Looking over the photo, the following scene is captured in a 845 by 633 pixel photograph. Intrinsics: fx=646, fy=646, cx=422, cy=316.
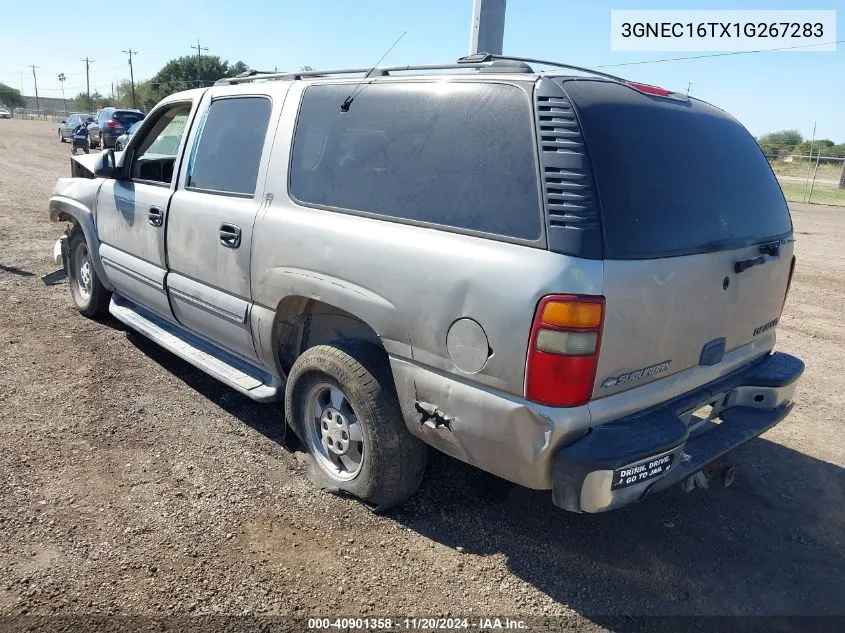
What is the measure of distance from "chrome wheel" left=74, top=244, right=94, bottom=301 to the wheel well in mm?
2931

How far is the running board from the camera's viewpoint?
3.70 metres

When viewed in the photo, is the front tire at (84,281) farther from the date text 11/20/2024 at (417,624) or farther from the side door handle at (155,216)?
the date text 11/20/2024 at (417,624)

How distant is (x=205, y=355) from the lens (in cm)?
416

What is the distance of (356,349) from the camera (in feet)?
10.1

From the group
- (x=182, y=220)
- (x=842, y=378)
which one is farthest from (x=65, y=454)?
(x=842, y=378)

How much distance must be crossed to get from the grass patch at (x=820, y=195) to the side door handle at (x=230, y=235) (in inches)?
982

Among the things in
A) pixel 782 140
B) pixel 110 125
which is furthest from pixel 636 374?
pixel 782 140

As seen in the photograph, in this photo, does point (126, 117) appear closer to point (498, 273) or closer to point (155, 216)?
point (155, 216)

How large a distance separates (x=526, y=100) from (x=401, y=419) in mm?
1480

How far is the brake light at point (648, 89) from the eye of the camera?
2.83 meters

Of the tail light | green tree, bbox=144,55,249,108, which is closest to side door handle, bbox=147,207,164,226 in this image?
the tail light

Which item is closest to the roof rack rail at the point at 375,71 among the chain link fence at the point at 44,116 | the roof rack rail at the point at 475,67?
the roof rack rail at the point at 475,67

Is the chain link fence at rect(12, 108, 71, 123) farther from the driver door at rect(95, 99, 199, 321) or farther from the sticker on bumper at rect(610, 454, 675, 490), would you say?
the sticker on bumper at rect(610, 454, 675, 490)

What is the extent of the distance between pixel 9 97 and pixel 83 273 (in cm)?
12635
